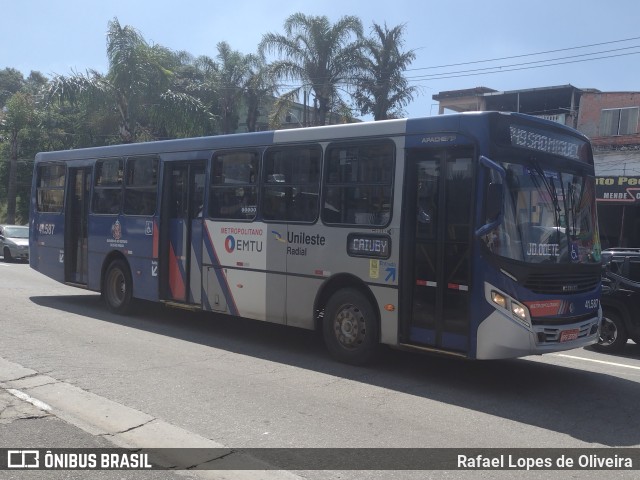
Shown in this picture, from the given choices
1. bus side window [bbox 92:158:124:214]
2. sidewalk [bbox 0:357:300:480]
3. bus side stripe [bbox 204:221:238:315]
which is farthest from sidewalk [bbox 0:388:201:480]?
bus side window [bbox 92:158:124:214]

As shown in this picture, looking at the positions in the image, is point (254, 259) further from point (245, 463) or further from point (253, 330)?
point (245, 463)

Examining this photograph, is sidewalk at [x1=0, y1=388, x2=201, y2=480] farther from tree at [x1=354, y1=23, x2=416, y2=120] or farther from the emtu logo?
tree at [x1=354, y1=23, x2=416, y2=120]

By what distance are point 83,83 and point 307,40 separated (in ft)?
32.6

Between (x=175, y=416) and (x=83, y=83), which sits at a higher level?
(x=83, y=83)

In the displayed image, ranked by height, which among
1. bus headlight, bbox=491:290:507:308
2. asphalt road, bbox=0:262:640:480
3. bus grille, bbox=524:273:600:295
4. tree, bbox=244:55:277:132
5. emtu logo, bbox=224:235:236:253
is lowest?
asphalt road, bbox=0:262:640:480

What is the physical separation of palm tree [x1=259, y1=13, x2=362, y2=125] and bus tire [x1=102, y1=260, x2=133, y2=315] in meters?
15.8

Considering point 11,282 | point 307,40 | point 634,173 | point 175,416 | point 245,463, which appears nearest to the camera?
point 245,463

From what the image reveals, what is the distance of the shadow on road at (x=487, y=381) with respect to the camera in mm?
6422

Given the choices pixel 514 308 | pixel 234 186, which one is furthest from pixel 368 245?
pixel 234 186

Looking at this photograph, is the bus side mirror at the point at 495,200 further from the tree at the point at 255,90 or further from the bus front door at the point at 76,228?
the tree at the point at 255,90

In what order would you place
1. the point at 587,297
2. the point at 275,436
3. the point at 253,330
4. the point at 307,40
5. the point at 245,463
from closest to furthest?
the point at 245,463 → the point at 275,436 → the point at 587,297 → the point at 253,330 → the point at 307,40

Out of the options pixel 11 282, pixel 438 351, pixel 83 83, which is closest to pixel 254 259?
pixel 438 351

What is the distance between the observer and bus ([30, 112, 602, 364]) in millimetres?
7023

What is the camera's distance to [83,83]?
1084 inches
